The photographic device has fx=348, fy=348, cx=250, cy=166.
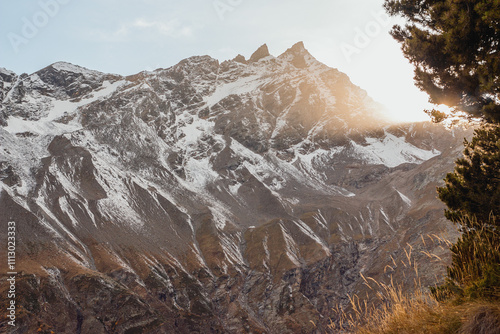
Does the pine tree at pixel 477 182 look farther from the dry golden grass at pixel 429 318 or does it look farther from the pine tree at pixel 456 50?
the dry golden grass at pixel 429 318

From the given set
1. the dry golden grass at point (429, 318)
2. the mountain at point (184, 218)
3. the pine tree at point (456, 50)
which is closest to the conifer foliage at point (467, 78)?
the pine tree at point (456, 50)

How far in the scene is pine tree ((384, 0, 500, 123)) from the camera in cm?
908

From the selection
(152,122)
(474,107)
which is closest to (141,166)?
(152,122)

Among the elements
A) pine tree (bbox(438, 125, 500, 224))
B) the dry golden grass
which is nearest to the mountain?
pine tree (bbox(438, 125, 500, 224))

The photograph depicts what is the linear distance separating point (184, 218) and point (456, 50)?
103m

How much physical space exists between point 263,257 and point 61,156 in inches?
2974

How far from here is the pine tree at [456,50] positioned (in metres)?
9.08

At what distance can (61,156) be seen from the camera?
117 metres

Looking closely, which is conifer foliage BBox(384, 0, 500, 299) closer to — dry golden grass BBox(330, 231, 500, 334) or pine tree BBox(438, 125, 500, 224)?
pine tree BBox(438, 125, 500, 224)

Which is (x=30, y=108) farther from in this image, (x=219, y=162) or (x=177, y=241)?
(x=177, y=241)

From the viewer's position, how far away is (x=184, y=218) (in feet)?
352

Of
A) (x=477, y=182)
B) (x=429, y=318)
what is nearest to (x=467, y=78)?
(x=477, y=182)

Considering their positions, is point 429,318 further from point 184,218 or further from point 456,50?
point 184,218

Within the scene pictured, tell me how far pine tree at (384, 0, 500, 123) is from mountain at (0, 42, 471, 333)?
46217mm
